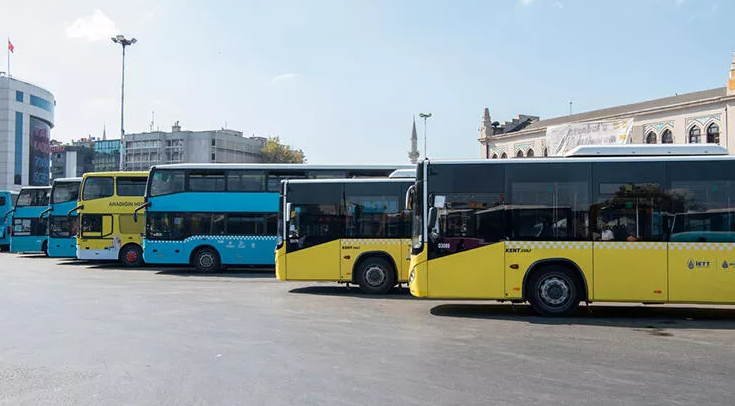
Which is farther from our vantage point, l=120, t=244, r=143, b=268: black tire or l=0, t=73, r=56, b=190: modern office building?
l=0, t=73, r=56, b=190: modern office building

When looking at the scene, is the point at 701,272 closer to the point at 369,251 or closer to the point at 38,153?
the point at 369,251

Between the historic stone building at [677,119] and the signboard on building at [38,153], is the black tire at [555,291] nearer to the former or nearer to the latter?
the historic stone building at [677,119]

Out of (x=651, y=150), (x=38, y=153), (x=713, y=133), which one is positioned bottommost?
(x=651, y=150)

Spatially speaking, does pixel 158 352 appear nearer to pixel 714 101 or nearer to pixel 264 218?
pixel 264 218

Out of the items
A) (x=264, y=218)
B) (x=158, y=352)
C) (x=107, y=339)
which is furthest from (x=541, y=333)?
(x=264, y=218)

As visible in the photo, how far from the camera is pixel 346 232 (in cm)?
1534

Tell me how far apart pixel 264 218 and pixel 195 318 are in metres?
10.3

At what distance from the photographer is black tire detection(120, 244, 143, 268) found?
24.2 m

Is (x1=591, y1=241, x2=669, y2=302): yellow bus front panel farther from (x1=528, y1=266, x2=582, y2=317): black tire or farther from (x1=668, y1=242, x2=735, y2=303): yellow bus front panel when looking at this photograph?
(x1=528, y1=266, x2=582, y2=317): black tire

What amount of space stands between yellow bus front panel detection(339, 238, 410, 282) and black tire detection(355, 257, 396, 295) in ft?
0.58

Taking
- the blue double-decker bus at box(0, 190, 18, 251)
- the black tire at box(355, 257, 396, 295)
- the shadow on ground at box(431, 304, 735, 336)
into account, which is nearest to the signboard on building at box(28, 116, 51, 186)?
the blue double-decker bus at box(0, 190, 18, 251)

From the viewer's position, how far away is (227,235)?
21281mm

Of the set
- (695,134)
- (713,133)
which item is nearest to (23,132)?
(695,134)

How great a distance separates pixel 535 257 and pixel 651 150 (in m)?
2.98
